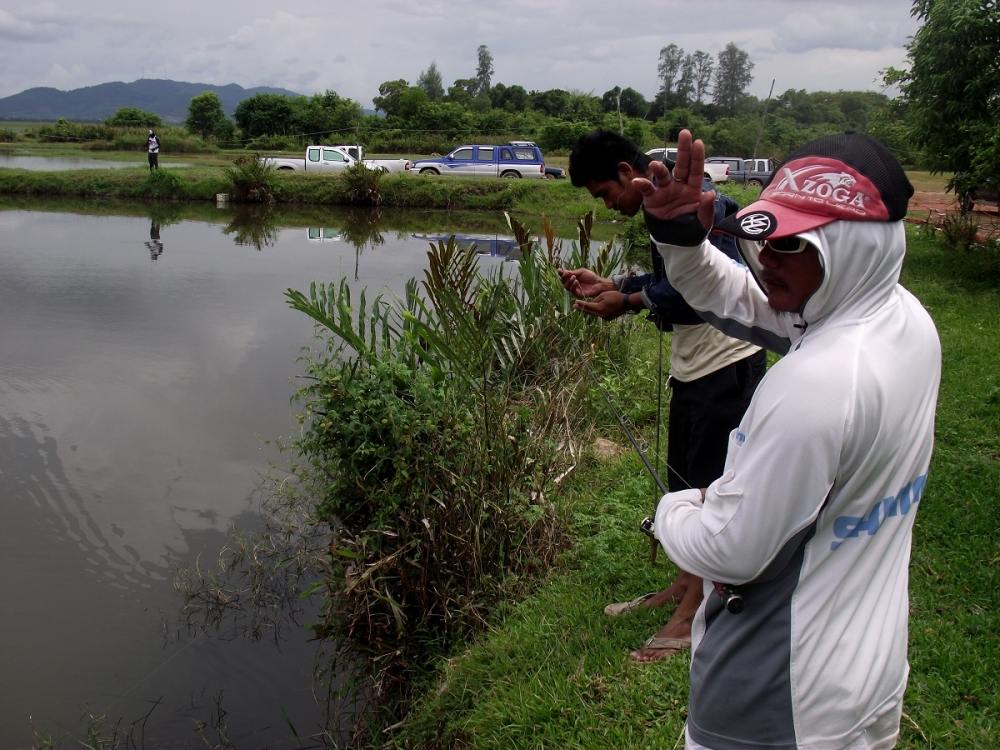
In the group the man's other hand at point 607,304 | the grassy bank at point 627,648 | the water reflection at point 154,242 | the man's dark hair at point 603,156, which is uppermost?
the man's dark hair at point 603,156

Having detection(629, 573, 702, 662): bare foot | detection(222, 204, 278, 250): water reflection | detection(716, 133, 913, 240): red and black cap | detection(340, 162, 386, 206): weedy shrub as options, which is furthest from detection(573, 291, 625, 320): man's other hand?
detection(340, 162, 386, 206): weedy shrub

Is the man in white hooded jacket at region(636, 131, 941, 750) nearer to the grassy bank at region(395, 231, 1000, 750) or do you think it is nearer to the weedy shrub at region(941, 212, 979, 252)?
the grassy bank at region(395, 231, 1000, 750)

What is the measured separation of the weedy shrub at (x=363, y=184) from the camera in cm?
2291

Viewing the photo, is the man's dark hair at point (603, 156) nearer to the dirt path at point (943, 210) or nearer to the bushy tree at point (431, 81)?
the dirt path at point (943, 210)

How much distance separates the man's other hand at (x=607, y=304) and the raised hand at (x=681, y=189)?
45.3 inches

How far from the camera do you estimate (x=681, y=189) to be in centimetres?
162

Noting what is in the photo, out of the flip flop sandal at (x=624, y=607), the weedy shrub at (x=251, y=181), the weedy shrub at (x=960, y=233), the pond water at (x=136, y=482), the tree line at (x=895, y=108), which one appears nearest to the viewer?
the flip flop sandal at (x=624, y=607)

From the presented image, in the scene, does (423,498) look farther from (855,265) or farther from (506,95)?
(506,95)

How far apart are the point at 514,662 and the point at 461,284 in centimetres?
254

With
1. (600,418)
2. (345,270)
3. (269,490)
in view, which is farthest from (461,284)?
(345,270)

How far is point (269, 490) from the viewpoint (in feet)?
18.9

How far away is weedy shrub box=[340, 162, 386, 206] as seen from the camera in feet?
75.2

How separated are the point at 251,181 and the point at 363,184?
296cm

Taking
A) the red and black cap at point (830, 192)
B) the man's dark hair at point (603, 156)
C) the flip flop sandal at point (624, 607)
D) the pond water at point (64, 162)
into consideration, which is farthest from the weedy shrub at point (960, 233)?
the pond water at point (64, 162)
